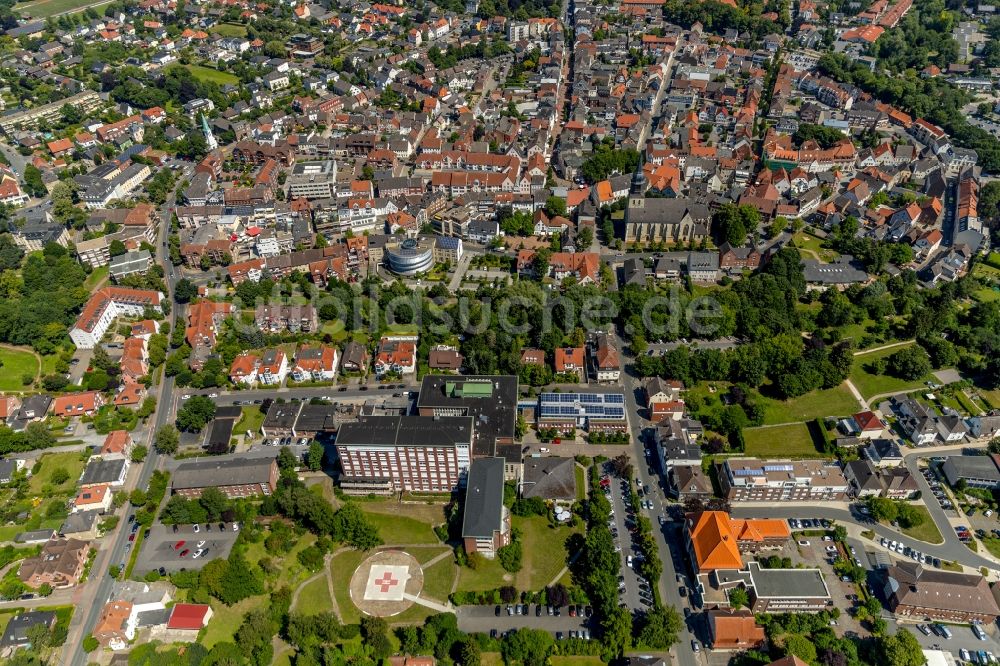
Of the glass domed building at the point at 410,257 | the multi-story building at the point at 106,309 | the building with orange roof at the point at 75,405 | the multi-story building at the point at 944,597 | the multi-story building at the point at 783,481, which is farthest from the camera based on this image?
the glass domed building at the point at 410,257

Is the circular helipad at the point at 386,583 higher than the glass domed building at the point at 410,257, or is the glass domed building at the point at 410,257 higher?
the glass domed building at the point at 410,257

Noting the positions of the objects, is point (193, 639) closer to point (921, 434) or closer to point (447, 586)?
point (447, 586)

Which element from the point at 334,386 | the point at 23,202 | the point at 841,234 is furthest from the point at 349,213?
the point at 841,234

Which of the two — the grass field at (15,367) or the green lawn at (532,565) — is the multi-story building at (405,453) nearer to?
the green lawn at (532,565)

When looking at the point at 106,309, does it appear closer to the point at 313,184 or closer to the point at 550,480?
the point at 313,184

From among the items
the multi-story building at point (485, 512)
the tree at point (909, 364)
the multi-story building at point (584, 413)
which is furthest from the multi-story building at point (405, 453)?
the tree at point (909, 364)

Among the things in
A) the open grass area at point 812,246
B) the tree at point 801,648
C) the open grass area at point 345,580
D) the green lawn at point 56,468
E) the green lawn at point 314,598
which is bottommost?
the green lawn at point 56,468

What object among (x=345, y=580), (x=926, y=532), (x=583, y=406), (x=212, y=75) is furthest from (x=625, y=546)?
(x=212, y=75)
